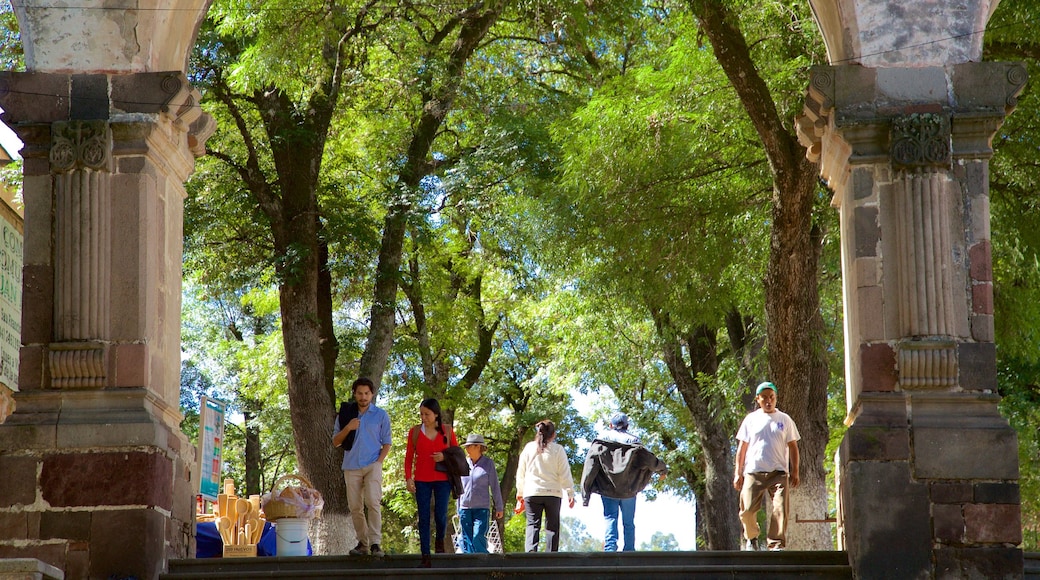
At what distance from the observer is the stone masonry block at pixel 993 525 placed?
8.80 metres

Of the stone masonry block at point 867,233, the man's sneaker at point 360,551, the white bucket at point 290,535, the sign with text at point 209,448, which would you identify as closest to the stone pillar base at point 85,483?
the man's sneaker at point 360,551

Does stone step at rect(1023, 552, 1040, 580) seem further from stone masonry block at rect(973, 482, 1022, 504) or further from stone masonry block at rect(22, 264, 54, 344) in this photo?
stone masonry block at rect(22, 264, 54, 344)

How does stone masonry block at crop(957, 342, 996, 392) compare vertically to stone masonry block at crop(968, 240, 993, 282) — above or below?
below

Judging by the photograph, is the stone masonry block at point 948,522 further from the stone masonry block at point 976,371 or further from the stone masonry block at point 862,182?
the stone masonry block at point 862,182

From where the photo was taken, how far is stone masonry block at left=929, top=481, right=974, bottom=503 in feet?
29.1

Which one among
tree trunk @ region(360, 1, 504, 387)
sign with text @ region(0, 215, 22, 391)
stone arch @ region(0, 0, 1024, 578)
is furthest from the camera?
tree trunk @ region(360, 1, 504, 387)

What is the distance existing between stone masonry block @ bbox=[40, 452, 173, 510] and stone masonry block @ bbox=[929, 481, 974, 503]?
504 cm

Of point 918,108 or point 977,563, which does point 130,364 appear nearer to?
point 918,108

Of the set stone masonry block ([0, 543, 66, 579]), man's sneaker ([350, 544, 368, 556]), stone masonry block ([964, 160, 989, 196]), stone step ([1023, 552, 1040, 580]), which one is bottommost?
stone step ([1023, 552, 1040, 580])

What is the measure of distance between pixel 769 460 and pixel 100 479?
16.2 feet

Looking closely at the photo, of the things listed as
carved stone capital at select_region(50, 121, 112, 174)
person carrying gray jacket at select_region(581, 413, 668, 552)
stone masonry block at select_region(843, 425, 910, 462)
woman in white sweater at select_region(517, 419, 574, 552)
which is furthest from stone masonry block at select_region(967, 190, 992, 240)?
carved stone capital at select_region(50, 121, 112, 174)

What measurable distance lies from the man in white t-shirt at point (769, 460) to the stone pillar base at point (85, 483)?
4443mm

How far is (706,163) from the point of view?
1551cm

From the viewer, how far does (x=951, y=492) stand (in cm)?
887
